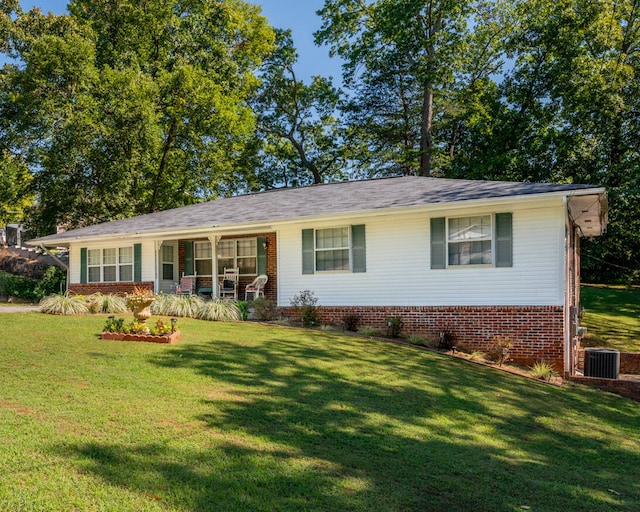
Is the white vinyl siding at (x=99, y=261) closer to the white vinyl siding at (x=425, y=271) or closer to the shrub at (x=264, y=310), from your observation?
the shrub at (x=264, y=310)

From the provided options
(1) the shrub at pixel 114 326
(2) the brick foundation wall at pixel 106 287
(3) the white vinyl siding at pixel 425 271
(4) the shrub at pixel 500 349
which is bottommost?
(4) the shrub at pixel 500 349

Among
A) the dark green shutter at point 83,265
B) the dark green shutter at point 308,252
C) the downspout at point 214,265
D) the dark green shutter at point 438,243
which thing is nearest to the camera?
the dark green shutter at point 438,243

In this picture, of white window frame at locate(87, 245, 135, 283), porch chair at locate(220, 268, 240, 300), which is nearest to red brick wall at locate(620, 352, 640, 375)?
porch chair at locate(220, 268, 240, 300)

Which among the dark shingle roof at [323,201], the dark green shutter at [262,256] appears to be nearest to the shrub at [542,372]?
the dark shingle roof at [323,201]

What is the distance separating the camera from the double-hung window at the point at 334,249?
13.9m

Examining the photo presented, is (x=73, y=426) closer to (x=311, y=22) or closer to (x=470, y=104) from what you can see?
(x=470, y=104)

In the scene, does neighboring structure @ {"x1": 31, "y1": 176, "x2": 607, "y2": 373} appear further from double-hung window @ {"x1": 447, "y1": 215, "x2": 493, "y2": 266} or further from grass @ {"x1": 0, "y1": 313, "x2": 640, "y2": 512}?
grass @ {"x1": 0, "y1": 313, "x2": 640, "y2": 512}

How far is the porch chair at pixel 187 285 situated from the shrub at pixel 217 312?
2.64 m

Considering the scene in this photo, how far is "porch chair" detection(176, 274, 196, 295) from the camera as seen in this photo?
55.3ft

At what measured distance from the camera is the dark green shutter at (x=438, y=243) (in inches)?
501

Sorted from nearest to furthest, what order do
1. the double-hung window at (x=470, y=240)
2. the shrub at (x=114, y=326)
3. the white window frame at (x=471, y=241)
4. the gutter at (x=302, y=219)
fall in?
the shrub at (x=114, y=326), the gutter at (x=302, y=219), the white window frame at (x=471, y=241), the double-hung window at (x=470, y=240)

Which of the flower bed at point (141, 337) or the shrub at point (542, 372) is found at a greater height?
the flower bed at point (141, 337)

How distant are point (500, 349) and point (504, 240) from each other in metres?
2.46

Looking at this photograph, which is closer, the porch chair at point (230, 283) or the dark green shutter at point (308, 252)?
the dark green shutter at point (308, 252)
